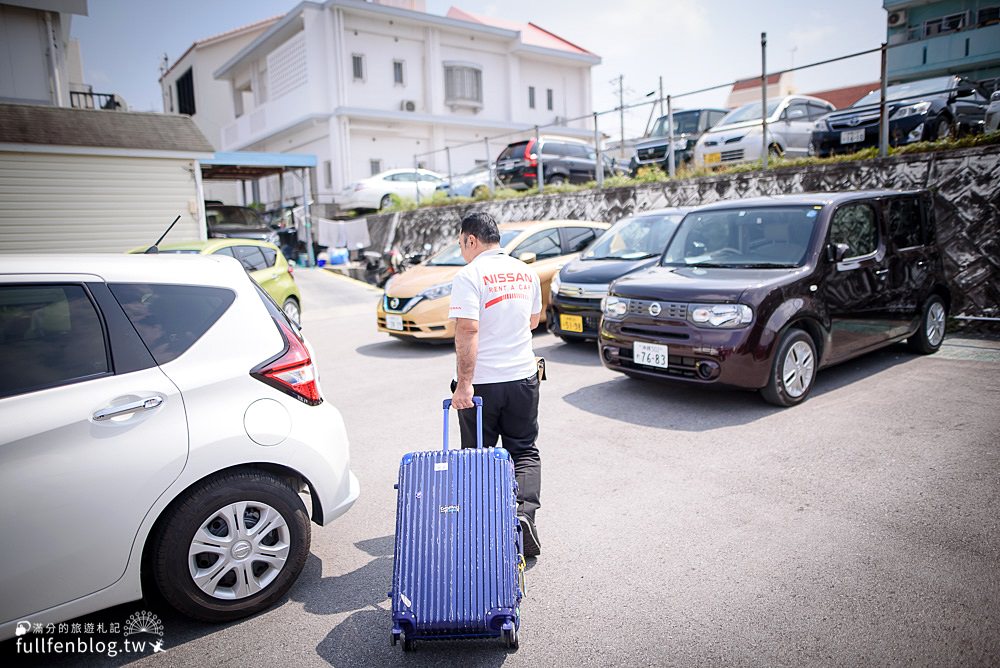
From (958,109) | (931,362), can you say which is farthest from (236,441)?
(958,109)

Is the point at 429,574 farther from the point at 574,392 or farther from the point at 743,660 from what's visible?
the point at 574,392

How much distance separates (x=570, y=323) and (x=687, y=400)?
2446 millimetres

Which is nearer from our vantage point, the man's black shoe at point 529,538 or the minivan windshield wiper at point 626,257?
the man's black shoe at point 529,538

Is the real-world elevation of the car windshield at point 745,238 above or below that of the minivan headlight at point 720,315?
above

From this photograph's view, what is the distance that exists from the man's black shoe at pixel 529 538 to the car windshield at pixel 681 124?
14838mm

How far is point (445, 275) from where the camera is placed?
9.36 m

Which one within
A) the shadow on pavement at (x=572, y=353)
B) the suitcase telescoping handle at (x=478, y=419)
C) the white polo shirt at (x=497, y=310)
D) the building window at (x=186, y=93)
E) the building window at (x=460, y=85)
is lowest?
the shadow on pavement at (x=572, y=353)

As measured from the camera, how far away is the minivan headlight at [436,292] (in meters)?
9.02

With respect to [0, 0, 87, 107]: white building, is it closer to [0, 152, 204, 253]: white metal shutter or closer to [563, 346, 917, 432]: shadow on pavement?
[0, 152, 204, 253]: white metal shutter

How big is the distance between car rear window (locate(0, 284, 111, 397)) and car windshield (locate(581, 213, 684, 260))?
6952 millimetres

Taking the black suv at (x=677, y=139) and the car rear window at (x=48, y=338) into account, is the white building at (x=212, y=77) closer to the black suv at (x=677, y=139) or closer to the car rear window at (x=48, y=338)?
the black suv at (x=677, y=139)

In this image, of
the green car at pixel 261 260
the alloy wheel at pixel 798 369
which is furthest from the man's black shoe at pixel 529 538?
the green car at pixel 261 260

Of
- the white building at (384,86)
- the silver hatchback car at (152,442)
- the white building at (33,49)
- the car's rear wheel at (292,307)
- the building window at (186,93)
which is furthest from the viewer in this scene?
the building window at (186,93)

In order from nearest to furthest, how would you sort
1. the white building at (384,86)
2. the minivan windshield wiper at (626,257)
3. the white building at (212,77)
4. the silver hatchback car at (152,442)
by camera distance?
the silver hatchback car at (152,442) → the minivan windshield wiper at (626,257) → the white building at (384,86) → the white building at (212,77)
